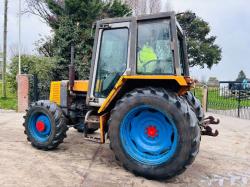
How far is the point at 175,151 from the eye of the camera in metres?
4.52

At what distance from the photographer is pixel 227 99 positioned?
50.8ft

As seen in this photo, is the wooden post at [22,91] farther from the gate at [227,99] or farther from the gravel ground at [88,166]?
the gate at [227,99]

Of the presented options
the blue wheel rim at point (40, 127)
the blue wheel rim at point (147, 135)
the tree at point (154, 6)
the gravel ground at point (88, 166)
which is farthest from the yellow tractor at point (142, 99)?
the tree at point (154, 6)

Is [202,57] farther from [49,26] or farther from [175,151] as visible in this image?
[175,151]

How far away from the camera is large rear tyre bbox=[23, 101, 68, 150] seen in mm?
5828

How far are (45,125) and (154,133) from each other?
2.19 m

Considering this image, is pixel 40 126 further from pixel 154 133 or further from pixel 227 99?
pixel 227 99

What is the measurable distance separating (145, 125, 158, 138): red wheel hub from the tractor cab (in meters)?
0.79

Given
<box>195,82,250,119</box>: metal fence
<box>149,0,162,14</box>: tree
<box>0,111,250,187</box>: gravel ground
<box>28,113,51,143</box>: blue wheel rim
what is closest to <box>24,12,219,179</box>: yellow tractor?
<box>28,113,51,143</box>: blue wheel rim

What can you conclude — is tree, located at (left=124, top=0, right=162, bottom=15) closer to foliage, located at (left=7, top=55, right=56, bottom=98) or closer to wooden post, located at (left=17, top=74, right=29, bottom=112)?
foliage, located at (left=7, top=55, right=56, bottom=98)

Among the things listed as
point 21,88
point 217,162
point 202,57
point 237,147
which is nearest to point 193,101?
point 217,162

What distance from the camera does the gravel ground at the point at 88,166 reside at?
14.7 ft

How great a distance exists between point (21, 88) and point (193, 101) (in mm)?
8023

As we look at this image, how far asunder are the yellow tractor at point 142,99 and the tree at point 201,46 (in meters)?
24.9
